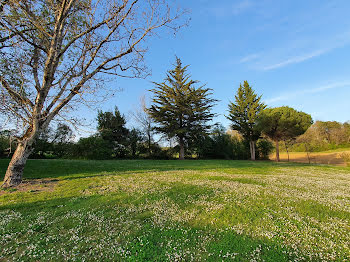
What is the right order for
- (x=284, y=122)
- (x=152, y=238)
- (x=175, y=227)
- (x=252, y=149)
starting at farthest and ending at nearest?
→ (x=252, y=149) → (x=284, y=122) → (x=175, y=227) → (x=152, y=238)

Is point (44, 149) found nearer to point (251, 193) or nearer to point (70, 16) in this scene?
point (70, 16)

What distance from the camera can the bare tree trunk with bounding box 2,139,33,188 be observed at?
7.59 metres

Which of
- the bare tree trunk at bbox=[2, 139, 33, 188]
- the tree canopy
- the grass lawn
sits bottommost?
the grass lawn

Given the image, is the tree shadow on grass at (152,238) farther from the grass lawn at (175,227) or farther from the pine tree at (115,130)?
the pine tree at (115,130)

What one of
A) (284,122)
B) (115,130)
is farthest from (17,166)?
(284,122)

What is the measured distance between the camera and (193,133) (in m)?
29.8

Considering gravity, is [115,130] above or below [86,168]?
above

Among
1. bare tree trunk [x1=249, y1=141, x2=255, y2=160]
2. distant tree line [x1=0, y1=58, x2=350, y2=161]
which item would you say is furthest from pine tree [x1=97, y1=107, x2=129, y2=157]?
bare tree trunk [x1=249, y1=141, x2=255, y2=160]

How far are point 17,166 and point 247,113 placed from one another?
3285 centimetres

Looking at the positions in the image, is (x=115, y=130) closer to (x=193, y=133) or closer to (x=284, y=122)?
(x=193, y=133)

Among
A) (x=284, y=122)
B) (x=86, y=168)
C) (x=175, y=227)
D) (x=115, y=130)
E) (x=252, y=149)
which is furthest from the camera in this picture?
(x=252, y=149)

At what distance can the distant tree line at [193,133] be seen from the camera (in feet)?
85.6

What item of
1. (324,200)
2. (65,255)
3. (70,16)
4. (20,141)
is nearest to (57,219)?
(65,255)

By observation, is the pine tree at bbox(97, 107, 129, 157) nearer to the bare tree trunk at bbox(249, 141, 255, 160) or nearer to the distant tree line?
the distant tree line
